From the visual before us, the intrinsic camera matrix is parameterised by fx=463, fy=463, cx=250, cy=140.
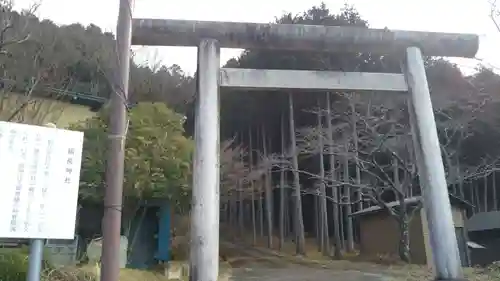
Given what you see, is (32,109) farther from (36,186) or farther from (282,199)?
(282,199)

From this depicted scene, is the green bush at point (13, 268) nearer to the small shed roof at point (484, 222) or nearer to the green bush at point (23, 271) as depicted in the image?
the green bush at point (23, 271)

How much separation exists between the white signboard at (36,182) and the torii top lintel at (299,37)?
2117 mm

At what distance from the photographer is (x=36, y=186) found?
4027 mm

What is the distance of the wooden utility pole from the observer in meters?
4.48

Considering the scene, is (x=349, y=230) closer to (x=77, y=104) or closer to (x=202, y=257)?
(x=77, y=104)

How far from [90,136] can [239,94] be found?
12.5m

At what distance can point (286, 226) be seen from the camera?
29.7 m

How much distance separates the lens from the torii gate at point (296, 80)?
542 centimetres

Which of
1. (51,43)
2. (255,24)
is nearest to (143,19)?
(255,24)

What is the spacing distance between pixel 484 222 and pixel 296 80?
21096 millimetres

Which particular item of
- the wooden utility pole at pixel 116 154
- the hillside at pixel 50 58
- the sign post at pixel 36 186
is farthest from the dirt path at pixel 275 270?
the sign post at pixel 36 186

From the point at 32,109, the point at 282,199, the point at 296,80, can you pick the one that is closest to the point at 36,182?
the point at 296,80

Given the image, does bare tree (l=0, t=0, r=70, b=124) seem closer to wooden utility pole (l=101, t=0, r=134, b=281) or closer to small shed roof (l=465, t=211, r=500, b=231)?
wooden utility pole (l=101, t=0, r=134, b=281)

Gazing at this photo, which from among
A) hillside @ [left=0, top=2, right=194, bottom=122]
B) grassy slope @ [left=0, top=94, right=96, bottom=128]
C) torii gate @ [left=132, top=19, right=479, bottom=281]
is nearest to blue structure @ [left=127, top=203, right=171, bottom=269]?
hillside @ [left=0, top=2, right=194, bottom=122]
